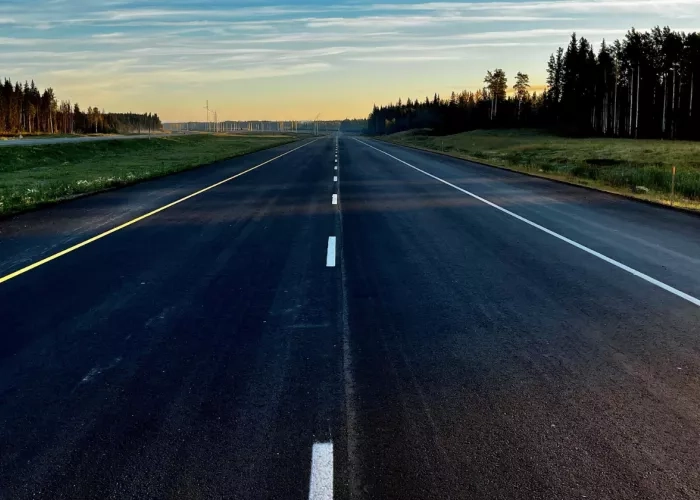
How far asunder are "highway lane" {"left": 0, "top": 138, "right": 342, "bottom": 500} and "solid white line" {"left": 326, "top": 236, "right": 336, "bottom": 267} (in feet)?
0.50

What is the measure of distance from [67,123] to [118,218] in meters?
169

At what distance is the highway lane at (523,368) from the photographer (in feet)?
10.7

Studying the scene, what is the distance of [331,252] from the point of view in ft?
32.0

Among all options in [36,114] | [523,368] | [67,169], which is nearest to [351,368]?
[523,368]

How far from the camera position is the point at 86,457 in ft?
11.4

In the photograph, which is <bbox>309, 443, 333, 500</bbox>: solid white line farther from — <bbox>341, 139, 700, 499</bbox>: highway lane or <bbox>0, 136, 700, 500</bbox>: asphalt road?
<bbox>341, 139, 700, 499</bbox>: highway lane

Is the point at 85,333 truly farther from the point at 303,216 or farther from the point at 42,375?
the point at 303,216

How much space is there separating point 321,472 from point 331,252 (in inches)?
260

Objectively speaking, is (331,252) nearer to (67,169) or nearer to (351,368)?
(351,368)

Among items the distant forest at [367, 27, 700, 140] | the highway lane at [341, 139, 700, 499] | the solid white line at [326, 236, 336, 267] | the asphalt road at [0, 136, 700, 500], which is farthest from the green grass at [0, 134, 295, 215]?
the distant forest at [367, 27, 700, 140]

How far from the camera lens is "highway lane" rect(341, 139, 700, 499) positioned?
3.28m

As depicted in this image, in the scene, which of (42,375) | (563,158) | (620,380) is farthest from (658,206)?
(563,158)

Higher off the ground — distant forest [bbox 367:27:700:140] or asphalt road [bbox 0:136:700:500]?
distant forest [bbox 367:27:700:140]

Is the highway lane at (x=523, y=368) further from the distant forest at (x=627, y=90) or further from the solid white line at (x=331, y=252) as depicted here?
the distant forest at (x=627, y=90)
